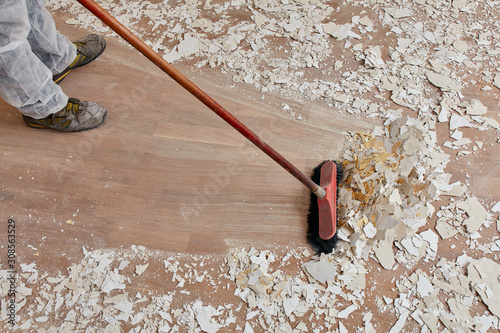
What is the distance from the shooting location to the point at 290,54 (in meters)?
1.81

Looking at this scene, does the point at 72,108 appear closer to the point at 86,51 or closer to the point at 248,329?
the point at 86,51

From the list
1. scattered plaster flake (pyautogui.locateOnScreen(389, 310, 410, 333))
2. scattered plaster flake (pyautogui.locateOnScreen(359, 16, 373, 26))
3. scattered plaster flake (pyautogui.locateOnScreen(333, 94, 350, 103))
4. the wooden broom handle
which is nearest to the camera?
the wooden broom handle

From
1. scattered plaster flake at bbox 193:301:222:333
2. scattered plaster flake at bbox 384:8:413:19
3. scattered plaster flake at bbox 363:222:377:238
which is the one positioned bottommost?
scattered plaster flake at bbox 193:301:222:333

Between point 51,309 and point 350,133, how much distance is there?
120 cm

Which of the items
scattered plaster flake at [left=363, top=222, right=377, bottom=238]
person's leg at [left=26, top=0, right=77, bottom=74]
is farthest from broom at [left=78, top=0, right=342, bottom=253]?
person's leg at [left=26, top=0, right=77, bottom=74]

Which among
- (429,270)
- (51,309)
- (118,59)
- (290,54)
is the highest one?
(290,54)

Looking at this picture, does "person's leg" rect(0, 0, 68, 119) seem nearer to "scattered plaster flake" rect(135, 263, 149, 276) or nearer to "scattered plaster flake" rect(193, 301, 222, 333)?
"scattered plaster flake" rect(135, 263, 149, 276)

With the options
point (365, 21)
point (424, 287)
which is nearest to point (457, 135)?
point (424, 287)

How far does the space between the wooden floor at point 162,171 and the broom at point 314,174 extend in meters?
0.06

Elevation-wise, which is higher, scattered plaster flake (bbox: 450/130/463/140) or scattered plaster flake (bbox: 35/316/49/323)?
scattered plaster flake (bbox: 450/130/463/140)

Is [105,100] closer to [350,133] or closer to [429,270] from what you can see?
[350,133]

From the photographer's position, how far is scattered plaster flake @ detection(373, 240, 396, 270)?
1.26 metres

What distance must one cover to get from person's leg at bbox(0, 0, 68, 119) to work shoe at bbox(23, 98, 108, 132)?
0.05 m

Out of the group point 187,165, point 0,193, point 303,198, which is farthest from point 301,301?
point 0,193
